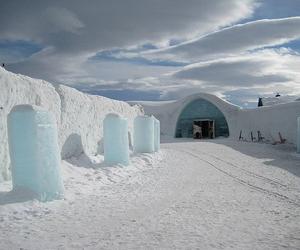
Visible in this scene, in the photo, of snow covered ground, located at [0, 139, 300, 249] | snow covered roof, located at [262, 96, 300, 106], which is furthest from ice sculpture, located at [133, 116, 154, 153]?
snow covered roof, located at [262, 96, 300, 106]

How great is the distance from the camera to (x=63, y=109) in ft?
32.6

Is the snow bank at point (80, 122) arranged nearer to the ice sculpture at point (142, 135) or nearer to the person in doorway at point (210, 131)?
the ice sculpture at point (142, 135)

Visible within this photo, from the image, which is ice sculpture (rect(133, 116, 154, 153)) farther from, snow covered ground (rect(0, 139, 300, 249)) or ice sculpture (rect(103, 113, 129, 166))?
snow covered ground (rect(0, 139, 300, 249))

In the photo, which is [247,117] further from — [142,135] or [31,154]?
[31,154]

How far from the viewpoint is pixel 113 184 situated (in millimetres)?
8484

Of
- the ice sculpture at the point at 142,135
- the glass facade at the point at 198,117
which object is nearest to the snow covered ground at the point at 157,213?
the ice sculpture at the point at 142,135

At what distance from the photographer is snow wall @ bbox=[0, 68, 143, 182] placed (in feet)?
23.6

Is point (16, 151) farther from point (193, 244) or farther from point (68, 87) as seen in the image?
point (68, 87)

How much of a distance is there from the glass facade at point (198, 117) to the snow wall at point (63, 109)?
1878 cm

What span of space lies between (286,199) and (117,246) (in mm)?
3681

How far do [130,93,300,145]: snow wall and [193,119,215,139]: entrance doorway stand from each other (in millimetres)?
1686

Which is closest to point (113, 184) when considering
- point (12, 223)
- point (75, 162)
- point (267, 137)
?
point (75, 162)

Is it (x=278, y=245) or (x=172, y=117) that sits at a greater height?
(x=172, y=117)

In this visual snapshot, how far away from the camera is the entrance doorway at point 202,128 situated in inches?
1268
